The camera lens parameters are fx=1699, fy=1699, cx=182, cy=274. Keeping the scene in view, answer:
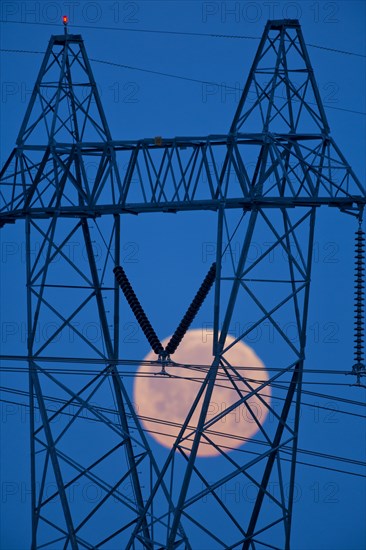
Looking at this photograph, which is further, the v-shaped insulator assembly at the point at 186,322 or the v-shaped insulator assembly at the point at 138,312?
the v-shaped insulator assembly at the point at 138,312

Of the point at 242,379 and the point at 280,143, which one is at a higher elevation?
the point at 280,143

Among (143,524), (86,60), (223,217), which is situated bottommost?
(143,524)

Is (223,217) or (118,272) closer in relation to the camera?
Answer: (223,217)

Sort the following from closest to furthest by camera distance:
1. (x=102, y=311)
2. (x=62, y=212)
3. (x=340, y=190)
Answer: (x=340, y=190) → (x=62, y=212) → (x=102, y=311)

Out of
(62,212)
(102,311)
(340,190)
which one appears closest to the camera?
(340,190)

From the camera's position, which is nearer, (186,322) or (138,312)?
(186,322)

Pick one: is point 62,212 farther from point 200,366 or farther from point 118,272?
point 200,366

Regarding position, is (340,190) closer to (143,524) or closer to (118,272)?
(118,272)

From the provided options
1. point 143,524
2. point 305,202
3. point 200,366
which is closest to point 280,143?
point 305,202

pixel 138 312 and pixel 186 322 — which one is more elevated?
pixel 138 312

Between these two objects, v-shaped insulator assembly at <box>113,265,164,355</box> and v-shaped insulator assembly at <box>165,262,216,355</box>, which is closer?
v-shaped insulator assembly at <box>165,262,216,355</box>
